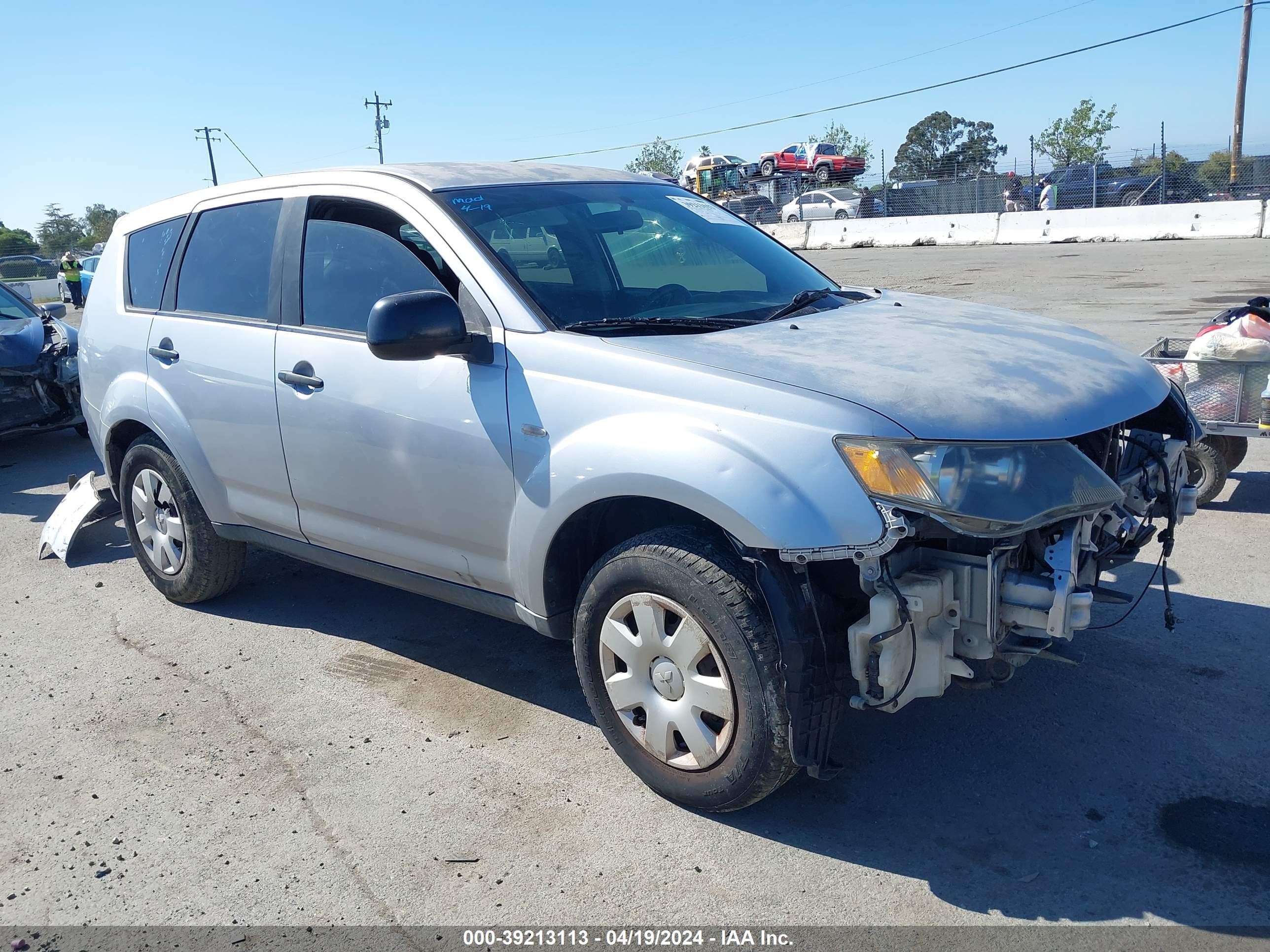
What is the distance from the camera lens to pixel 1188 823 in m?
3.14

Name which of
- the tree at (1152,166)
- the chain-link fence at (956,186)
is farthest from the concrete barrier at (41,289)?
the tree at (1152,166)

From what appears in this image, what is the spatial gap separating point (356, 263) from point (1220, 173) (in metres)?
33.5

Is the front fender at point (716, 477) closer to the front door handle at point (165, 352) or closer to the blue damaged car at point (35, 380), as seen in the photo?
the front door handle at point (165, 352)

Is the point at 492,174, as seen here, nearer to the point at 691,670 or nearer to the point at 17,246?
the point at 691,670

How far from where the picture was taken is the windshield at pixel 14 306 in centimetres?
969

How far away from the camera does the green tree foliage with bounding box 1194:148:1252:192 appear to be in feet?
94.0

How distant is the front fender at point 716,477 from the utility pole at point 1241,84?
118ft

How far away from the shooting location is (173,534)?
5.14 metres

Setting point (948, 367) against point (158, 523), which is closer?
point (948, 367)

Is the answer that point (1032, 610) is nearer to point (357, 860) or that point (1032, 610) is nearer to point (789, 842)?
point (789, 842)

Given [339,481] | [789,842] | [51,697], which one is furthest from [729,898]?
[51,697]

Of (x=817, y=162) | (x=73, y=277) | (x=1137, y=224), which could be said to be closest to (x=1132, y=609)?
(x=1137, y=224)

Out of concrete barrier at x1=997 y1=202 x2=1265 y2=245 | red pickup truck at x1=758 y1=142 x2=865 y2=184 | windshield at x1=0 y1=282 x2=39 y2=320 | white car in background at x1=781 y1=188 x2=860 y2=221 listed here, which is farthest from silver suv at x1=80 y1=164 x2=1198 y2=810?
red pickup truck at x1=758 y1=142 x2=865 y2=184

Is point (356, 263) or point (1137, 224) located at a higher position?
point (356, 263)
